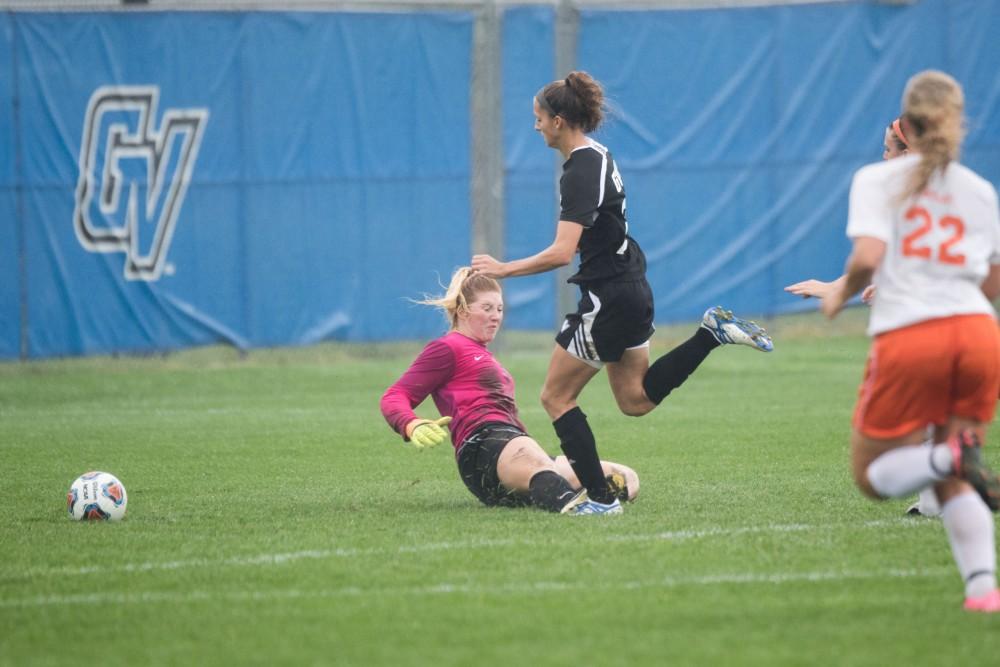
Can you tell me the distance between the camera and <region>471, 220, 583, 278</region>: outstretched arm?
23.3 ft

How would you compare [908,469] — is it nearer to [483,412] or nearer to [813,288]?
[813,288]

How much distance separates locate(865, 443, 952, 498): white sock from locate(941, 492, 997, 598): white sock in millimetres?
161

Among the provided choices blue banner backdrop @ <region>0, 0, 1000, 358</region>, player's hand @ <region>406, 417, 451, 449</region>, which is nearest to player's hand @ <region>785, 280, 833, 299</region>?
player's hand @ <region>406, 417, 451, 449</region>

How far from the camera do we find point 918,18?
1825 cm

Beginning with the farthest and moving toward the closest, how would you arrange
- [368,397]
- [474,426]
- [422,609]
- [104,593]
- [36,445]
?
[368,397] → [36,445] → [474,426] → [104,593] → [422,609]

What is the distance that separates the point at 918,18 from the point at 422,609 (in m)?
14.7

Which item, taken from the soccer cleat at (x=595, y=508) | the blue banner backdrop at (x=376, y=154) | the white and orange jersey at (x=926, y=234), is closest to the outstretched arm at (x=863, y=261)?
the white and orange jersey at (x=926, y=234)

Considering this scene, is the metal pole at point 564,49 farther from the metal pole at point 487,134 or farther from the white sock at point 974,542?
the white sock at point 974,542

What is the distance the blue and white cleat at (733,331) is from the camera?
7586mm

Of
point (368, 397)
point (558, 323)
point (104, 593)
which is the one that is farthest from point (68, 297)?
point (104, 593)

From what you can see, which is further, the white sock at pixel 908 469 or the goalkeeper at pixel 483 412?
the goalkeeper at pixel 483 412

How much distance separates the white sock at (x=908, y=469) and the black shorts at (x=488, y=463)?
8.83 feet

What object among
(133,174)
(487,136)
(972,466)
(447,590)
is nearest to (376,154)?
(487,136)

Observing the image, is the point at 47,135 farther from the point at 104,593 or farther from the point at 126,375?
the point at 104,593
